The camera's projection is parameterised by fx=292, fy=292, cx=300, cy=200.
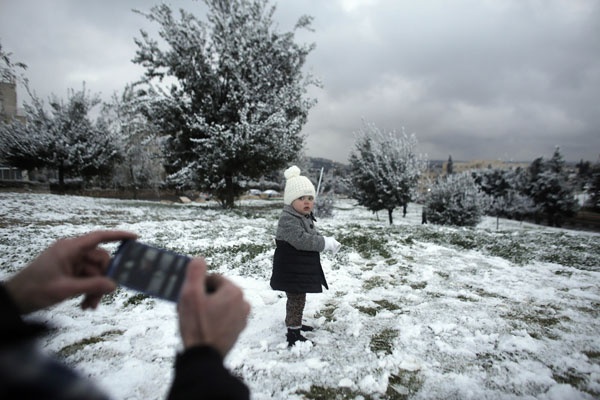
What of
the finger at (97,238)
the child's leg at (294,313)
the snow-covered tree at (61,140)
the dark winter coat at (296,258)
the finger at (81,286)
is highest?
the snow-covered tree at (61,140)

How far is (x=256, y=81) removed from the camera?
1374 centimetres

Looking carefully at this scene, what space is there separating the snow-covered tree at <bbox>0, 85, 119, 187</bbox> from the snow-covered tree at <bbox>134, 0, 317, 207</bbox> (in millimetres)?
8473

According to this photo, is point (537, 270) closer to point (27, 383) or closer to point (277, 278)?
point (277, 278)

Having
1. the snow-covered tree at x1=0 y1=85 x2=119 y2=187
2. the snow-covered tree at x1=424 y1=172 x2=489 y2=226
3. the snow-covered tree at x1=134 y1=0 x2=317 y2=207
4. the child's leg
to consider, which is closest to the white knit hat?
the child's leg

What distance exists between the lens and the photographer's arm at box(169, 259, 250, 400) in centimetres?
76

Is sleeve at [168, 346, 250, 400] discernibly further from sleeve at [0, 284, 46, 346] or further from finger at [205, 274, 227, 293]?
sleeve at [0, 284, 46, 346]

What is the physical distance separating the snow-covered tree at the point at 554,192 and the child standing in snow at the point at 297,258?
36096 millimetres

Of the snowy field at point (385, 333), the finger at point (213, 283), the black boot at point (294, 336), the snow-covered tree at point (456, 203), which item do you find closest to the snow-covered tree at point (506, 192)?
the snow-covered tree at point (456, 203)

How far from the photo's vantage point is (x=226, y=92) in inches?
571

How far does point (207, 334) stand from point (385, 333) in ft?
9.30

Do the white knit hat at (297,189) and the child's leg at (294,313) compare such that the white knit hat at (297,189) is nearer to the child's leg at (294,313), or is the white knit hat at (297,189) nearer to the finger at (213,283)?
the child's leg at (294,313)

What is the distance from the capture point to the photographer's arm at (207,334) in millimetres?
757

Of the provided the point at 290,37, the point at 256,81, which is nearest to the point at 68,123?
the point at 256,81

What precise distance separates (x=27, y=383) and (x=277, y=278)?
2.68 meters
